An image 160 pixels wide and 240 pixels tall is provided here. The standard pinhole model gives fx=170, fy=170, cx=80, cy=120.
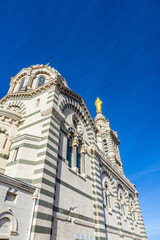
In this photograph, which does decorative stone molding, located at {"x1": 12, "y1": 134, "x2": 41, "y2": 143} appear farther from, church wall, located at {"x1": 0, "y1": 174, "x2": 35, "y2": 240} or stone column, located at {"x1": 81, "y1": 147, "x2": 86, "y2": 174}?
stone column, located at {"x1": 81, "y1": 147, "x2": 86, "y2": 174}

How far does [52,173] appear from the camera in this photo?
9672 millimetres

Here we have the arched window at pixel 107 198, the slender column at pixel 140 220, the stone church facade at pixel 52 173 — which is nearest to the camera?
the stone church facade at pixel 52 173

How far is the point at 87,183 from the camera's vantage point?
14008mm

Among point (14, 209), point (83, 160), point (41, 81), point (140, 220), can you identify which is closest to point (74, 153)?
point (83, 160)

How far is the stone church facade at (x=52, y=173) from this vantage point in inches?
296

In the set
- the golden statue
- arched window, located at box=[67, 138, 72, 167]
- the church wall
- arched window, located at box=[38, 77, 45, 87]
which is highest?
the golden statue

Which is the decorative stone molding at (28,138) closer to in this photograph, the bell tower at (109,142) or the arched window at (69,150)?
the arched window at (69,150)

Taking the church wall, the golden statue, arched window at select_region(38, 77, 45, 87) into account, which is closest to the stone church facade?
the church wall

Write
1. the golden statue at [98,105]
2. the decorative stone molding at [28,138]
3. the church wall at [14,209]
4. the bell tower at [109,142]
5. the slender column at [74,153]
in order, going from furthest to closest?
the golden statue at [98,105], the bell tower at [109,142], the slender column at [74,153], the decorative stone molding at [28,138], the church wall at [14,209]

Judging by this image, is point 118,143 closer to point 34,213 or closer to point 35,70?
point 35,70

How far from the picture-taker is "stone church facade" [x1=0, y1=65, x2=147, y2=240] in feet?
24.6

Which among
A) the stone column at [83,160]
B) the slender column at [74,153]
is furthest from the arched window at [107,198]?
the slender column at [74,153]

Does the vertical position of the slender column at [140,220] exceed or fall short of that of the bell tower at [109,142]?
it falls short

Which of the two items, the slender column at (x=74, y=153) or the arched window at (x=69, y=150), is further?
the slender column at (x=74, y=153)
